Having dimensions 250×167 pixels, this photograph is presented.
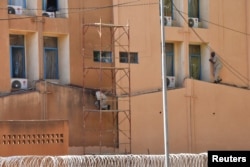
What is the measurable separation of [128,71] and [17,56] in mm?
5004

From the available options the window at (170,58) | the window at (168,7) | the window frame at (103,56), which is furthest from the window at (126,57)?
the window at (168,7)

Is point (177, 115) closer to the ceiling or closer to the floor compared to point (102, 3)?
closer to the floor

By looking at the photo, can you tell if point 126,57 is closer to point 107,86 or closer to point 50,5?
point 107,86

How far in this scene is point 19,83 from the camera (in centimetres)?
3012

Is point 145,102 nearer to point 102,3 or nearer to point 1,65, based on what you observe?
point 102,3

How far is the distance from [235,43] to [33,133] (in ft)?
47.1

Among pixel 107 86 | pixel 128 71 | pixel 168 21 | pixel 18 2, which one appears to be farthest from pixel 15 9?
pixel 168 21

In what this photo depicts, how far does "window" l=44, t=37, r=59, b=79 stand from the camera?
31.2m

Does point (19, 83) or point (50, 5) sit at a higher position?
point (50, 5)

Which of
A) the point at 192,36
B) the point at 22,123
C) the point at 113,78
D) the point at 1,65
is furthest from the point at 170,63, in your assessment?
the point at 22,123

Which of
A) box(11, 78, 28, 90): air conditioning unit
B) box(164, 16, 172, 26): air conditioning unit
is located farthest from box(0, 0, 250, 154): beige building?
box(164, 16, 172, 26): air conditioning unit

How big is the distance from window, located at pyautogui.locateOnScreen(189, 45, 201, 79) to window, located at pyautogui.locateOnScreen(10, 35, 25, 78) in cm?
897

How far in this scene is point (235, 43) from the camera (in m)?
36.0

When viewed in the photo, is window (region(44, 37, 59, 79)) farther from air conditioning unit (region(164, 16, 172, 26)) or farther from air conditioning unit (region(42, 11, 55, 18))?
air conditioning unit (region(164, 16, 172, 26))
